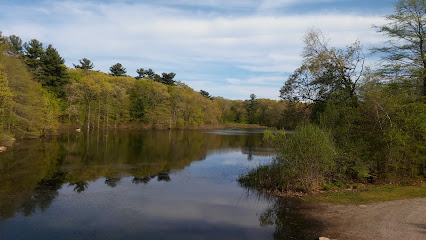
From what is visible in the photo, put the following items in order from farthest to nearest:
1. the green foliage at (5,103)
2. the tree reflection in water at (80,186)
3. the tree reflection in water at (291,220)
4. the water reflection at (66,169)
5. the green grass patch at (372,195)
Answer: the green foliage at (5,103) → the tree reflection in water at (80,186) → the water reflection at (66,169) → the green grass patch at (372,195) → the tree reflection in water at (291,220)

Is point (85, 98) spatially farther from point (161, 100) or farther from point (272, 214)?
point (272, 214)

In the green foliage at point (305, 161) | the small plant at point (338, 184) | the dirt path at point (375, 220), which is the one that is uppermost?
the green foliage at point (305, 161)

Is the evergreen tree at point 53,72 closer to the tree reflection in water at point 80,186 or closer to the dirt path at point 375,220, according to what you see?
the tree reflection in water at point 80,186

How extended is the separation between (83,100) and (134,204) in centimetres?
5521

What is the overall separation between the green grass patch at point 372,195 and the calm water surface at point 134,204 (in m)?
1.79

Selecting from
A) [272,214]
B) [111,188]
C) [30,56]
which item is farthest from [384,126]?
[30,56]

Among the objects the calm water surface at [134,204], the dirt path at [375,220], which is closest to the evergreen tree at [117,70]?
the calm water surface at [134,204]

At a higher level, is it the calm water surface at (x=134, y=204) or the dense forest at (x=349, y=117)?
the dense forest at (x=349, y=117)

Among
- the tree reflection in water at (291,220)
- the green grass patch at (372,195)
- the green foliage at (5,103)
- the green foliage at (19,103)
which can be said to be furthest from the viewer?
the green foliage at (19,103)

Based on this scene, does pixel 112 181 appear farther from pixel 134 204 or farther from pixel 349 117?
pixel 349 117

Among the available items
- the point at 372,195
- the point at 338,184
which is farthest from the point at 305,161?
the point at 372,195

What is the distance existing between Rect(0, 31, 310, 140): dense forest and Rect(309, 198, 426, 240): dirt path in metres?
11.6

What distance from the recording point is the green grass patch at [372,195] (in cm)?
1388

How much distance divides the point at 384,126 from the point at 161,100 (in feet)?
208
